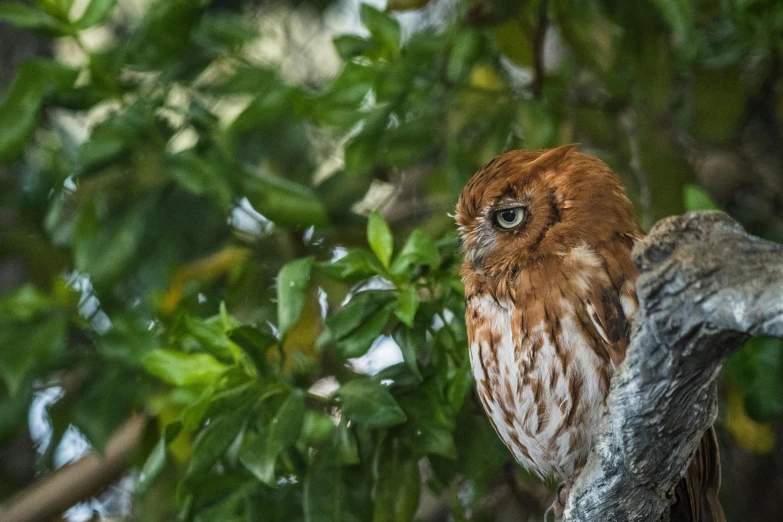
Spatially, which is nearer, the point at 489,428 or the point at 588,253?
the point at 588,253

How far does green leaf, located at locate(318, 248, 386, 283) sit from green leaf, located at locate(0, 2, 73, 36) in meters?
0.73

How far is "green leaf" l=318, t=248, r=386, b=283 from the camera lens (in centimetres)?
145

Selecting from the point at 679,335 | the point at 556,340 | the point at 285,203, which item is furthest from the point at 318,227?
the point at 679,335

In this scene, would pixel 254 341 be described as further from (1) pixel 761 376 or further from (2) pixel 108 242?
(1) pixel 761 376

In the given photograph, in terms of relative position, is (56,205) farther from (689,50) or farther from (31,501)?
(689,50)

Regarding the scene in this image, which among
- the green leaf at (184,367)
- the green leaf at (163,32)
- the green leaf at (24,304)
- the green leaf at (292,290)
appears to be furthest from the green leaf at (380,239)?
the green leaf at (24,304)

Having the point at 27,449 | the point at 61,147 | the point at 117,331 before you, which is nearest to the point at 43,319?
the point at 117,331

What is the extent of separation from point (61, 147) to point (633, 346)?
66.3 inches

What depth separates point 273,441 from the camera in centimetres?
138

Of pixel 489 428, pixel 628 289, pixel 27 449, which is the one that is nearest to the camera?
pixel 628 289

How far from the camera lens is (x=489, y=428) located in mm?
1642

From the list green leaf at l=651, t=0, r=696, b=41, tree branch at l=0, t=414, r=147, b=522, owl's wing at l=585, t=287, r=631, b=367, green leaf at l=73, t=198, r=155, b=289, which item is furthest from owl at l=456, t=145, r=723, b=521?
tree branch at l=0, t=414, r=147, b=522

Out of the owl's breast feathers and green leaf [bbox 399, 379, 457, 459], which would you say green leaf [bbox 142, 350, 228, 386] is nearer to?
green leaf [bbox 399, 379, 457, 459]

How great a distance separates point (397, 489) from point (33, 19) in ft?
3.63
